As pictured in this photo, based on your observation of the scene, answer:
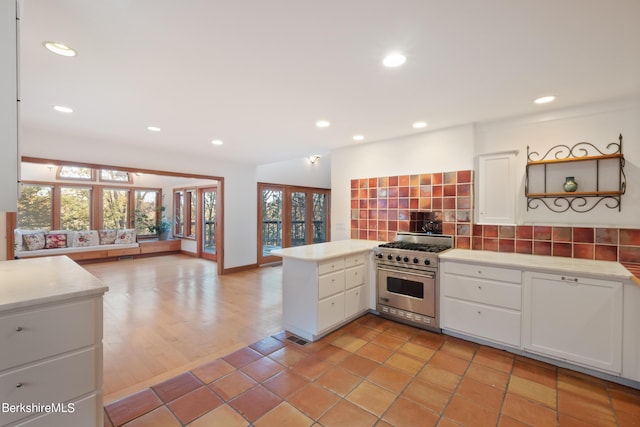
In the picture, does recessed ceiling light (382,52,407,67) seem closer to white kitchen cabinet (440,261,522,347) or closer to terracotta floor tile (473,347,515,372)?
white kitchen cabinet (440,261,522,347)

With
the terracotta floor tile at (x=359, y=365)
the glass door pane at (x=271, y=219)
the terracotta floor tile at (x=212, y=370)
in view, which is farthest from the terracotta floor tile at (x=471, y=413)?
the glass door pane at (x=271, y=219)

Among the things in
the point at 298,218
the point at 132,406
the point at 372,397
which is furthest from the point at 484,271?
the point at 298,218

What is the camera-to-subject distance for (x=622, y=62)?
1899mm

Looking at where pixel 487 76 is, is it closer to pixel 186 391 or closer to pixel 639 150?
pixel 639 150

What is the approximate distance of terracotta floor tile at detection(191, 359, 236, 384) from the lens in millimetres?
2205

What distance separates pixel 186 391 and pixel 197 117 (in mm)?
2548

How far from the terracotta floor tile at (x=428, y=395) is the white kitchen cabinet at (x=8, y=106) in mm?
2520

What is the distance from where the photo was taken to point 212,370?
7.55 ft

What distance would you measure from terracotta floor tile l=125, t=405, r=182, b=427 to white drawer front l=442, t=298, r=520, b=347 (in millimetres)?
2537

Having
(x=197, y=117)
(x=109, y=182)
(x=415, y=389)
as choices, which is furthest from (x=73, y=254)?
(x=415, y=389)

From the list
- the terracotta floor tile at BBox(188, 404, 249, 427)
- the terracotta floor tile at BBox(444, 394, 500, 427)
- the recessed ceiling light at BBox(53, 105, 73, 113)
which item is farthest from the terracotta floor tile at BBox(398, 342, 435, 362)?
the recessed ceiling light at BBox(53, 105, 73, 113)

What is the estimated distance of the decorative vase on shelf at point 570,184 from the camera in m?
2.68

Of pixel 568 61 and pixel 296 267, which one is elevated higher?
pixel 568 61

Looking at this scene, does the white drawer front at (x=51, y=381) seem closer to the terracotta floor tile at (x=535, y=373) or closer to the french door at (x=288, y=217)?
the terracotta floor tile at (x=535, y=373)
